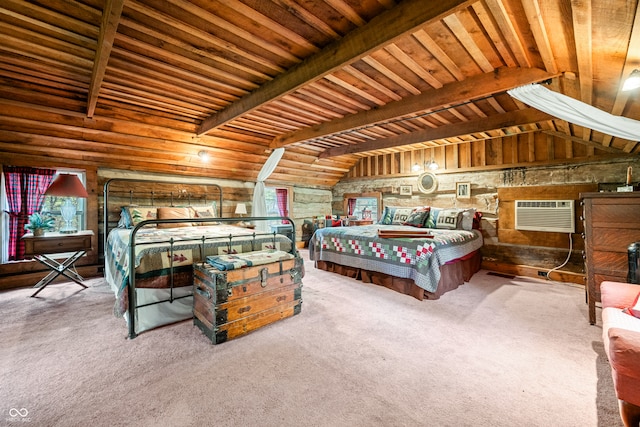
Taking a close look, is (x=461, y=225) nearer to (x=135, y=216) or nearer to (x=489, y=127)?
(x=489, y=127)

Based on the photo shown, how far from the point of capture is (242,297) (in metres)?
2.27

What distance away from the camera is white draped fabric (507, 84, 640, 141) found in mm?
2342

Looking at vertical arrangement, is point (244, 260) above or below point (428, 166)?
below

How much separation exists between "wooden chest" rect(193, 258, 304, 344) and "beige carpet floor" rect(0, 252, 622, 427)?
96 mm

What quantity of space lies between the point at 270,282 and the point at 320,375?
0.93m

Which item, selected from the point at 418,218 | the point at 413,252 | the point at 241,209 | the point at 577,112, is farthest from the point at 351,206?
the point at 577,112

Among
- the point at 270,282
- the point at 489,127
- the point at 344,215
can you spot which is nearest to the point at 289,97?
the point at 270,282

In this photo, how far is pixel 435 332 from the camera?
7.82 ft

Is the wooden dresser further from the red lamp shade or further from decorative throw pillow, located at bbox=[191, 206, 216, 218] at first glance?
the red lamp shade

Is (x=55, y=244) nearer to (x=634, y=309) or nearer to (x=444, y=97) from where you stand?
(x=444, y=97)

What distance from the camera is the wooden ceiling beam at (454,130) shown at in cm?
347

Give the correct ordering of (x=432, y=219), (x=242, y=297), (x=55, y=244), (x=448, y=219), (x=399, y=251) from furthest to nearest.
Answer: (x=432, y=219) < (x=448, y=219) < (x=399, y=251) < (x=55, y=244) < (x=242, y=297)

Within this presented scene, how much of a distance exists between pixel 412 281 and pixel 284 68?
2.76 meters

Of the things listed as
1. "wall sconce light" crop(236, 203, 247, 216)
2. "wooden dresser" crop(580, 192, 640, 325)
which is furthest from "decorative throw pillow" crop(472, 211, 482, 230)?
"wall sconce light" crop(236, 203, 247, 216)
